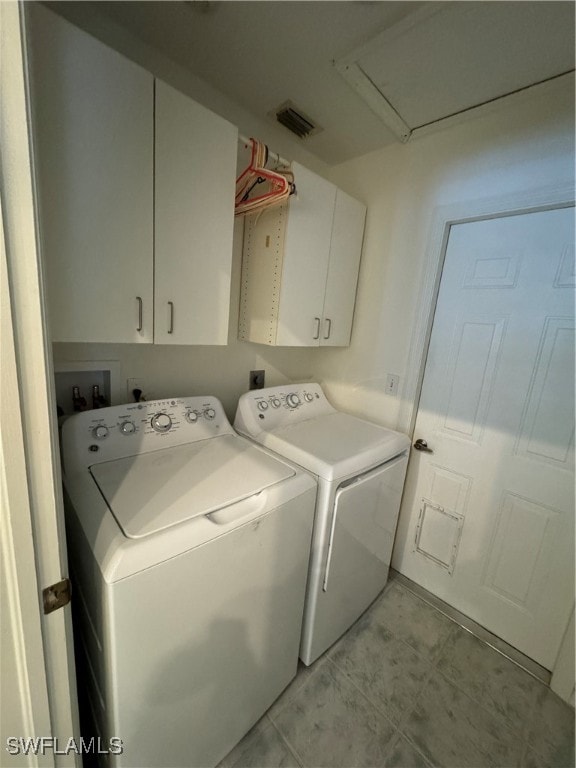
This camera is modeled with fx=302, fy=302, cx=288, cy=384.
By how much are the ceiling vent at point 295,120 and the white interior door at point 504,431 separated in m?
0.97

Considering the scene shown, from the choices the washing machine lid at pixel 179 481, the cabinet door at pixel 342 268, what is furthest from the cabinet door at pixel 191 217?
the cabinet door at pixel 342 268

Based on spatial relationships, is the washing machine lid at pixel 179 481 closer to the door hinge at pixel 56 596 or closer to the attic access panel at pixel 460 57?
the door hinge at pixel 56 596

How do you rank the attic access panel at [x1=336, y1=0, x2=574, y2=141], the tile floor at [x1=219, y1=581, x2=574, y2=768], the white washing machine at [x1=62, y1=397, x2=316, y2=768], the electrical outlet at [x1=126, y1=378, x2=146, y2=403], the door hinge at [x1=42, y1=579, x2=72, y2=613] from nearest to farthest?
the door hinge at [x1=42, y1=579, x2=72, y2=613] < the white washing machine at [x1=62, y1=397, x2=316, y2=768] < the attic access panel at [x1=336, y1=0, x2=574, y2=141] < the tile floor at [x1=219, y1=581, x2=574, y2=768] < the electrical outlet at [x1=126, y1=378, x2=146, y2=403]

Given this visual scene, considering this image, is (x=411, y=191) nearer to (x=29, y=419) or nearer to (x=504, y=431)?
(x=504, y=431)

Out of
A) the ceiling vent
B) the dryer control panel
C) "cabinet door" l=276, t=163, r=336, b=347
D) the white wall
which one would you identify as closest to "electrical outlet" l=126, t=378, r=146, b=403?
the dryer control panel

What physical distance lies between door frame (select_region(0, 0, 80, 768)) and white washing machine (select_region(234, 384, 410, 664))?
84 centimetres

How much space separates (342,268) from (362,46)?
2.87 ft

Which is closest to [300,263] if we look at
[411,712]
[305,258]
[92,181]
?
[305,258]

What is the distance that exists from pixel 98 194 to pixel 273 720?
80.4 inches

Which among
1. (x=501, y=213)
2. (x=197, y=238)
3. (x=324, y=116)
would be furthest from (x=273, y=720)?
(x=324, y=116)

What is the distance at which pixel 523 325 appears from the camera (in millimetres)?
1425

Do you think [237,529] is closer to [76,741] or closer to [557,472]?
[76,741]

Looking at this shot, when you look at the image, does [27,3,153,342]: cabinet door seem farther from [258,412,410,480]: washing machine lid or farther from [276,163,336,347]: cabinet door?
[258,412,410,480]: washing machine lid

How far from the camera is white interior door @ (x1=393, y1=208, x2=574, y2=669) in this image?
136cm
